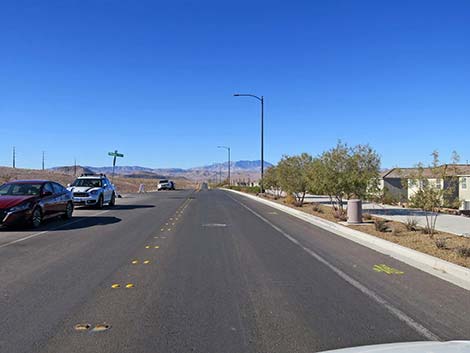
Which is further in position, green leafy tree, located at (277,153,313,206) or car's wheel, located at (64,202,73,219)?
green leafy tree, located at (277,153,313,206)

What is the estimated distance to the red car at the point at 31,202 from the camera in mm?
14414

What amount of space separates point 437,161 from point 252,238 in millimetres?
5411

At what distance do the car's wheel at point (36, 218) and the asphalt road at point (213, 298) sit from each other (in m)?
3.02

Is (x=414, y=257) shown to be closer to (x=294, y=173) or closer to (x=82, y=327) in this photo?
(x=82, y=327)

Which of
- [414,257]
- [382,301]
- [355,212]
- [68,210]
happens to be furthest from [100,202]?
[382,301]

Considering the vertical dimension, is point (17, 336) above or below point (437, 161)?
below

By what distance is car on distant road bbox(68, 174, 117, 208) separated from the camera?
24.2 metres

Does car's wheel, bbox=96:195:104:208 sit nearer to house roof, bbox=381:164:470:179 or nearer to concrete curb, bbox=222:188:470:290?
concrete curb, bbox=222:188:470:290

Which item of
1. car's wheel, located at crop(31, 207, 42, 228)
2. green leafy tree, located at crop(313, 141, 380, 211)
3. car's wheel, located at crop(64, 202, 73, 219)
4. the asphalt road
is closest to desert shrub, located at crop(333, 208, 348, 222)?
green leafy tree, located at crop(313, 141, 380, 211)

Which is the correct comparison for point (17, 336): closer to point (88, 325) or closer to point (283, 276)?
point (88, 325)

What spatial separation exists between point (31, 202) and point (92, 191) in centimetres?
940

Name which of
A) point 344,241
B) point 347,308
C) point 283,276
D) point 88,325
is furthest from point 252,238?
point 88,325

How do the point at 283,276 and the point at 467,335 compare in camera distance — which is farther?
the point at 283,276

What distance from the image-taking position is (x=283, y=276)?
27.4ft
